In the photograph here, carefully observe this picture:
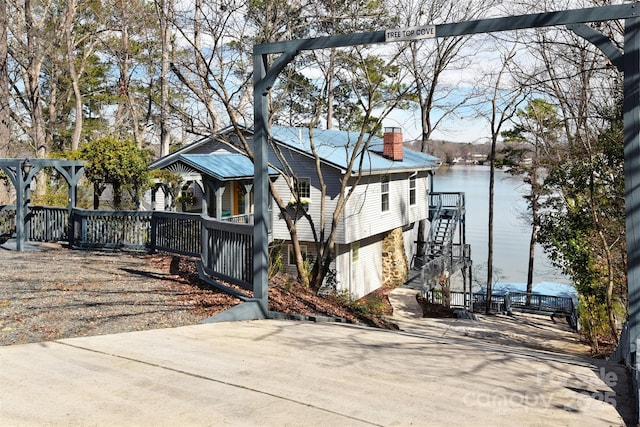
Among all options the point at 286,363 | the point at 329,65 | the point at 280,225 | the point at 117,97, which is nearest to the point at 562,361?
the point at 286,363

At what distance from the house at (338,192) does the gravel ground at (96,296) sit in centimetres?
768

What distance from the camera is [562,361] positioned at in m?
6.67

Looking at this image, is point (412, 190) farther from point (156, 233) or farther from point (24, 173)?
point (24, 173)

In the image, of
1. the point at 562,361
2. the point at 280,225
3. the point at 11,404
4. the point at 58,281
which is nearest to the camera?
the point at 11,404

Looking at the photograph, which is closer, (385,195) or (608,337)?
(608,337)

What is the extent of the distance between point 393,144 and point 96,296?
19.5 m

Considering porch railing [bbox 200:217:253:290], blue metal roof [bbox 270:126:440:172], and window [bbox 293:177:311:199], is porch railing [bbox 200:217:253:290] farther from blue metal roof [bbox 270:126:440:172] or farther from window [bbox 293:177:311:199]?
window [bbox 293:177:311:199]

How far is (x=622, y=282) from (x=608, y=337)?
2403mm

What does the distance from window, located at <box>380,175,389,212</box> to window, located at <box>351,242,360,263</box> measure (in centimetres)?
216

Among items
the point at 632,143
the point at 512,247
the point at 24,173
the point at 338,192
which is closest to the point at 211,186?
the point at 24,173

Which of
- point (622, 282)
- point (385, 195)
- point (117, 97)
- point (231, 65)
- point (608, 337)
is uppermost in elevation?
point (117, 97)

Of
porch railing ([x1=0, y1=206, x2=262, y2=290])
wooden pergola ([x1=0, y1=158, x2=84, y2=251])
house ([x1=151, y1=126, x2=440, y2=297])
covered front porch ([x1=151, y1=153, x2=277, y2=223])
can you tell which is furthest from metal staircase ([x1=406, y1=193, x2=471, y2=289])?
wooden pergola ([x1=0, y1=158, x2=84, y2=251])

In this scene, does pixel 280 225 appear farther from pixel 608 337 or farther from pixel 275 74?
pixel 275 74

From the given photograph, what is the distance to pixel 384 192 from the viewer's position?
2762 centimetres
